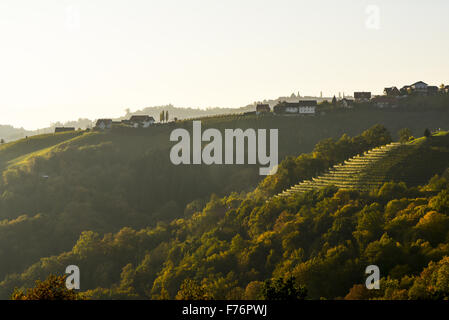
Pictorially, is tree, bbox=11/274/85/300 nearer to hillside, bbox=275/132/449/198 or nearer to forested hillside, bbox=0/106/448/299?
forested hillside, bbox=0/106/448/299

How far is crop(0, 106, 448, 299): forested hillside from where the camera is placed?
95438mm

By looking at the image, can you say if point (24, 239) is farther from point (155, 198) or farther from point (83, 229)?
point (155, 198)

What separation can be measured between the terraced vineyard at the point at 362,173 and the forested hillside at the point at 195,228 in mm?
7013

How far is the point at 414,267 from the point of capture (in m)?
75.5

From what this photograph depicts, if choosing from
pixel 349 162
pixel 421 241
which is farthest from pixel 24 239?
pixel 421 241

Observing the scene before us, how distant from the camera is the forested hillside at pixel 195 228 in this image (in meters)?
95.4

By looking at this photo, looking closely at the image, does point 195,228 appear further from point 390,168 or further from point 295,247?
point 390,168

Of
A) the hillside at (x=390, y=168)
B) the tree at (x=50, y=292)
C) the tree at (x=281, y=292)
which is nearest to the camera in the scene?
the tree at (x=50, y=292)

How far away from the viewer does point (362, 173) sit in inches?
4680

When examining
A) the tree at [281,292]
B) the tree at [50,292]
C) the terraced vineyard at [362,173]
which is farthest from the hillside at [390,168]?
the tree at [50,292]

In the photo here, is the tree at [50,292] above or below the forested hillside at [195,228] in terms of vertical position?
above

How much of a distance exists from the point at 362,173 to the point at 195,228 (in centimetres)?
4550

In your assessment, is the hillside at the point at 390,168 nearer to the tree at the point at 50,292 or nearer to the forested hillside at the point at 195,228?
the forested hillside at the point at 195,228

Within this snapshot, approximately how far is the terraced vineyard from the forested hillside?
701 centimetres
